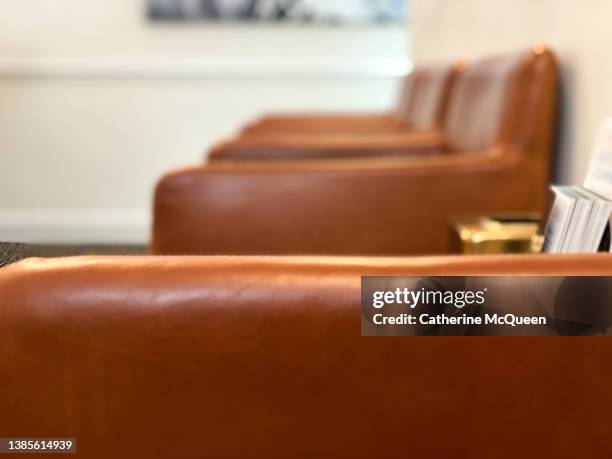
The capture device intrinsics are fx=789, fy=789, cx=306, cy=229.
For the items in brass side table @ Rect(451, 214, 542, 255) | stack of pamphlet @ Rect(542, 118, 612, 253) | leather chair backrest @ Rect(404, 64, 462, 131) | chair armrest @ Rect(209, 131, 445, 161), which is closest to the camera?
stack of pamphlet @ Rect(542, 118, 612, 253)

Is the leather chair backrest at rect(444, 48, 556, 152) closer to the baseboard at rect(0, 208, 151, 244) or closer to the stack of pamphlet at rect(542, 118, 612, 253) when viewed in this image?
the stack of pamphlet at rect(542, 118, 612, 253)

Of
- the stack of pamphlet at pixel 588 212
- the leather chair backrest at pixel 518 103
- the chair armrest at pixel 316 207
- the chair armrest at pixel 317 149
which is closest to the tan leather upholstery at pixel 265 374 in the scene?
the stack of pamphlet at pixel 588 212

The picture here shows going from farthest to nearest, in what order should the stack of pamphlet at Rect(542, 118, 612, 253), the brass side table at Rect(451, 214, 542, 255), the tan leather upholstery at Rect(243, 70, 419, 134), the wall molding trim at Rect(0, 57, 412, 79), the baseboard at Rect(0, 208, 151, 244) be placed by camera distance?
the baseboard at Rect(0, 208, 151, 244)
the wall molding trim at Rect(0, 57, 412, 79)
the tan leather upholstery at Rect(243, 70, 419, 134)
the brass side table at Rect(451, 214, 542, 255)
the stack of pamphlet at Rect(542, 118, 612, 253)

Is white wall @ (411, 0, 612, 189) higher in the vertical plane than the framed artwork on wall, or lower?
lower

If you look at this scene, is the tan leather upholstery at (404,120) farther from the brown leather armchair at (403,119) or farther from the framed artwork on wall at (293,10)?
the framed artwork on wall at (293,10)

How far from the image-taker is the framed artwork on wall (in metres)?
4.33

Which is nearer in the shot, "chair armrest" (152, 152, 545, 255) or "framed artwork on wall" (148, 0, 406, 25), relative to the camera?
"chair armrest" (152, 152, 545, 255)

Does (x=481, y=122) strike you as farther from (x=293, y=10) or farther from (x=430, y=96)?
(x=293, y=10)

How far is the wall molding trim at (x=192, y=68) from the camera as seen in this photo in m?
4.27

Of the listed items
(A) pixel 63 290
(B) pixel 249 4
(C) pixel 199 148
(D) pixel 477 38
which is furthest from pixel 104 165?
(A) pixel 63 290

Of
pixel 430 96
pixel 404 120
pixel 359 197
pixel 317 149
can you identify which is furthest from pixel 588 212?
pixel 404 120

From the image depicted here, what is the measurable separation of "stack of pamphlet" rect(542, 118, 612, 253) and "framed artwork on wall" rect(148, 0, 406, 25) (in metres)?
3.59

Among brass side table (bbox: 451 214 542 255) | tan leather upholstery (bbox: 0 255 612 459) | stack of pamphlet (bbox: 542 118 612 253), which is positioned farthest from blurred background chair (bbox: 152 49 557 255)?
tan leather upholstery (bbox: 0 255 612 459)

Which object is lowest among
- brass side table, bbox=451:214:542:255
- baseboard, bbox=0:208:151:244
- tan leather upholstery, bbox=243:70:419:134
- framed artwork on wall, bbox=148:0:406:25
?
baseboard, bbox=0:208:151:244
